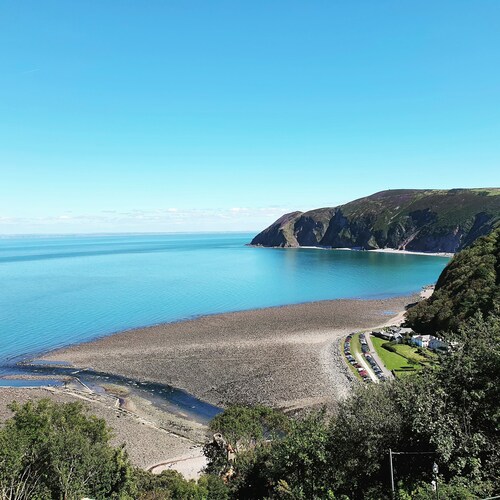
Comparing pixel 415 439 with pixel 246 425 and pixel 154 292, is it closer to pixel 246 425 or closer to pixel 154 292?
pixel 246 425

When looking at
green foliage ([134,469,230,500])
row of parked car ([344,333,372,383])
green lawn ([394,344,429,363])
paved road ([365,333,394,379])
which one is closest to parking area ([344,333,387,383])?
row of parked car ([344,333,372,383])

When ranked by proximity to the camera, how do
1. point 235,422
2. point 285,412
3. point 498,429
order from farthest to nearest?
point 285,412 → point 235,422 → point 498,429

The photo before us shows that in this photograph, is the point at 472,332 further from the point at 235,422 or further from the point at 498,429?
the point at 235,422

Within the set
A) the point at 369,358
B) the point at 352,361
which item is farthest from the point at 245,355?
the point at 369,358

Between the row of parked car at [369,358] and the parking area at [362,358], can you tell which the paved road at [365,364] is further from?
the row of parked car at [369,358]

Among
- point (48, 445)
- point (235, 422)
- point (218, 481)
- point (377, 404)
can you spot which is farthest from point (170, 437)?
point (377, 404)

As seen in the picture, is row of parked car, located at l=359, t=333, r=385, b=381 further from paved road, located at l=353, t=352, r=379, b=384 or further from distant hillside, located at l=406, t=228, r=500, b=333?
distant hillside, located at l=406, t=228, r=500, b=333
